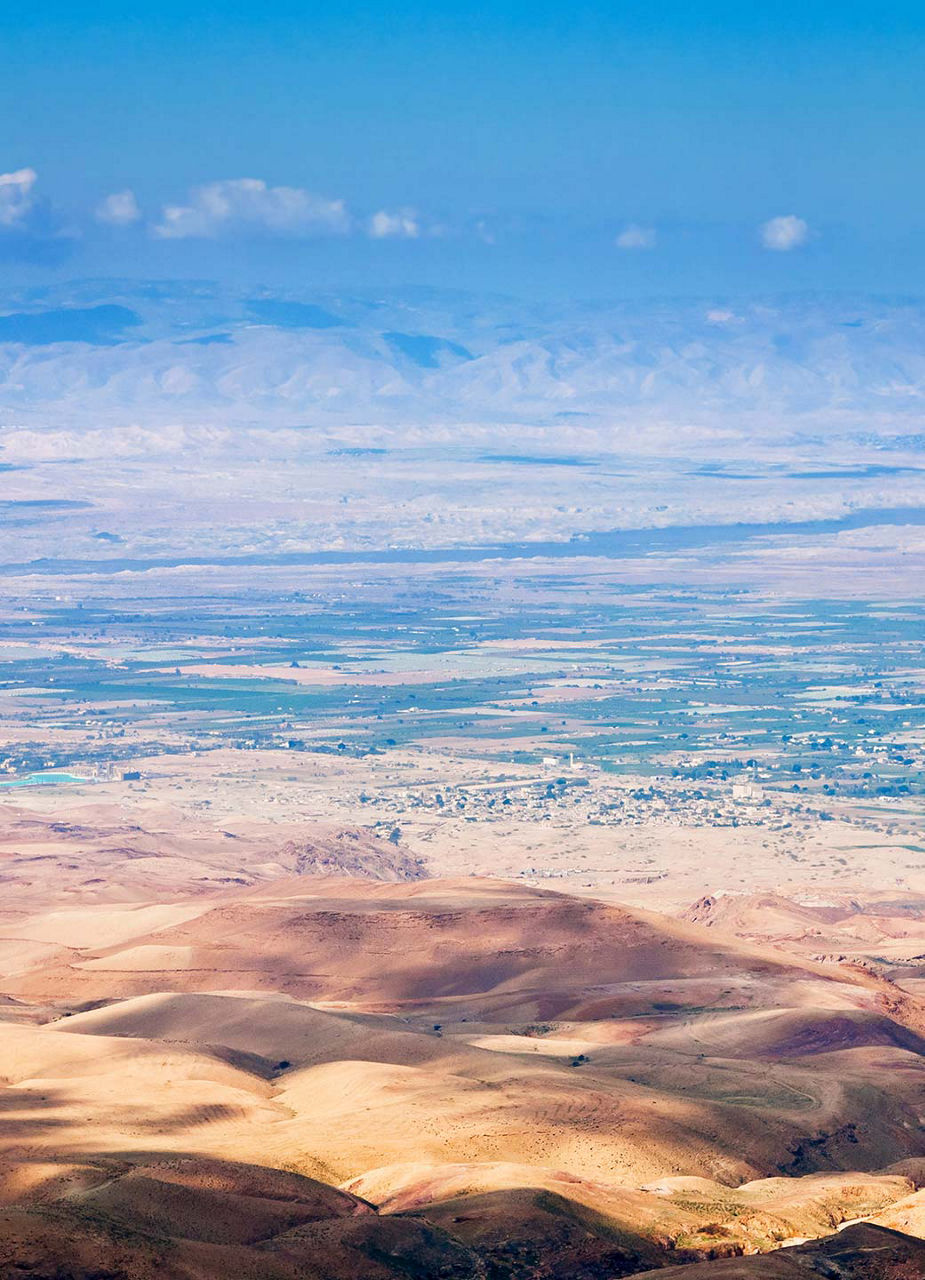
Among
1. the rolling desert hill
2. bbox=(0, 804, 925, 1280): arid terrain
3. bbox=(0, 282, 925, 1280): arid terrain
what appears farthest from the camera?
bbox=(0, 282, 925, 1280): arid terrain

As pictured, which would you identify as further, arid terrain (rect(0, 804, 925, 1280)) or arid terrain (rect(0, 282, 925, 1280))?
arid terrain (rect(0, 282, 925, 1280))

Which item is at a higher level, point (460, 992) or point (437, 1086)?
point (437, 1086)

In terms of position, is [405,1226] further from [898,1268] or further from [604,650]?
[604,650]

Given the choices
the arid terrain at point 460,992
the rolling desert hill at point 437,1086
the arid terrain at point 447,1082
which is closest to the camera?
the arid terrain at point 447,1082

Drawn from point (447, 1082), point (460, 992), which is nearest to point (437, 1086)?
point (447, 1082)

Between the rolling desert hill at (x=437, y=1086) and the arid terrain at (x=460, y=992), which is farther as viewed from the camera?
the arid terrain at (x=460, y=992)

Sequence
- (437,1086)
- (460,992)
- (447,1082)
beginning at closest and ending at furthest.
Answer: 1. (437,1086)
2. (447,1082)
3. (460,992)

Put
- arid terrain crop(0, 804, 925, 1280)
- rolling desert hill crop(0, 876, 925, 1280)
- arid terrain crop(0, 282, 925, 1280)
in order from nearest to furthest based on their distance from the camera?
arid terrain crop(0, 804, 925, 1280), rolling desert hill crop(0, 876, 925, 1280), arid terrain crop(0, 282, 925, 1280)

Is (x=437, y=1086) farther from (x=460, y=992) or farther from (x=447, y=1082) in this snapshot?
(x=460, y=992)

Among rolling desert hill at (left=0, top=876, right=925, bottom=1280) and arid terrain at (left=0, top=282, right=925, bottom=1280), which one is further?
arid terrain at (left=0, top=282, right=925, bottom=1280)

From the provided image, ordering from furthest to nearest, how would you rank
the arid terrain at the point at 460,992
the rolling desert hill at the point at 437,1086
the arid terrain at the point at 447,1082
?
the arid terrain at the point at 460,992, the rolling desert hill at the point at 437,1086, the arid terrain at the point at 447,1082

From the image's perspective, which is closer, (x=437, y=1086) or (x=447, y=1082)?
(x=437, y=1086)
